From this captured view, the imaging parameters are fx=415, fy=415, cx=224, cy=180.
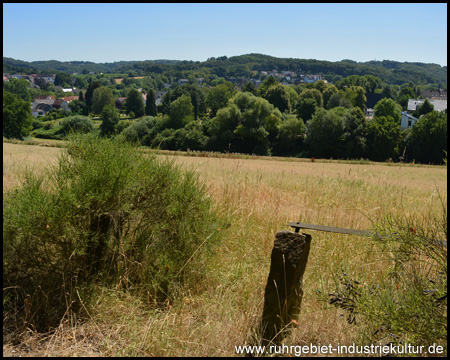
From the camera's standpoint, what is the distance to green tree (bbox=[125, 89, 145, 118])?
119m

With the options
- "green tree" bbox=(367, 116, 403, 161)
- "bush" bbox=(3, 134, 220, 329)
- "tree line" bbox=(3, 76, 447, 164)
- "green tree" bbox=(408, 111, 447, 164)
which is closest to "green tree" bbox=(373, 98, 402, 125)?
"tree line" bbox=(3, 76, 447, 164)

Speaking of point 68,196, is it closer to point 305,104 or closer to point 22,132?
point 22,132

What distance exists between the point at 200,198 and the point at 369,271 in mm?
2168

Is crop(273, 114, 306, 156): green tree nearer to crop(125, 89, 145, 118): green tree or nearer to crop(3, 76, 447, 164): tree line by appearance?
crop(3, 76, 447, 164): tree line

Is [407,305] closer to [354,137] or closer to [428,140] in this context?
[428,140]

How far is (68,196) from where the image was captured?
403cm

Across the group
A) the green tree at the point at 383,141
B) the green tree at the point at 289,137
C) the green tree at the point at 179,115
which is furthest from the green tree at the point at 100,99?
the green tree at the point at 383,141

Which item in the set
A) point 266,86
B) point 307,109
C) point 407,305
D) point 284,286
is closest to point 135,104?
point 266,86

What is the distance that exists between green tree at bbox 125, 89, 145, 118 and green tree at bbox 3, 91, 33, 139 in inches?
2121

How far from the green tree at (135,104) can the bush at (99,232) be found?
119 metres

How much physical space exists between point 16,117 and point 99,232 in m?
65.5

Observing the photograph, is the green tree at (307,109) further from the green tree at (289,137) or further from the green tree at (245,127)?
the green tree at (245,127)

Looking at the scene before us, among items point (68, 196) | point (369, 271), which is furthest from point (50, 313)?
point (369, 271)

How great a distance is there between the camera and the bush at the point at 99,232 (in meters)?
4.00
